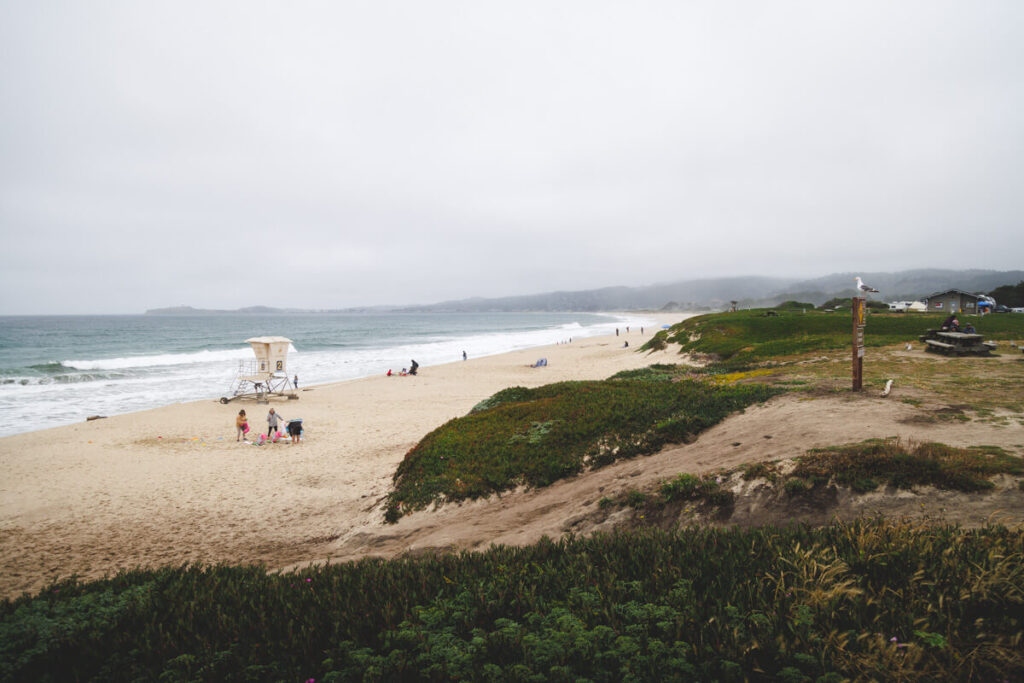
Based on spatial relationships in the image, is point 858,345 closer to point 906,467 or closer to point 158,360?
point 906,467

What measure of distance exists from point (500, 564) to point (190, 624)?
8.30 ft

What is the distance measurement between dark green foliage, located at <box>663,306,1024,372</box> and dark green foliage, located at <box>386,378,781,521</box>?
9082mm

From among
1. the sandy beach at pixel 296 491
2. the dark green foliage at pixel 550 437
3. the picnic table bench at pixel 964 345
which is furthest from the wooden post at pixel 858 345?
the picnic table bench at pixel 964 345

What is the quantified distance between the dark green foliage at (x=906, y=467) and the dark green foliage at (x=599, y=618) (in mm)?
1319

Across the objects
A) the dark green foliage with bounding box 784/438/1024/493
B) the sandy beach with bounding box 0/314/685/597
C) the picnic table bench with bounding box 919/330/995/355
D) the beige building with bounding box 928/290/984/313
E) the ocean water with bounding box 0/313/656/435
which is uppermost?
the beige building with bounding box 928/290/984/313

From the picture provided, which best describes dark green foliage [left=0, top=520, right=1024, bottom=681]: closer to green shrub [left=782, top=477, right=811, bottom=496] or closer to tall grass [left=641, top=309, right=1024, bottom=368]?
green shrub [left=782, top=477, right=811, bottom=496]

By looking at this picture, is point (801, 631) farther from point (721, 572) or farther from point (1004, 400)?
point (1004, 400)

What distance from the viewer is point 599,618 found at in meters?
3.24

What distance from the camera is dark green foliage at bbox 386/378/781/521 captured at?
914cm

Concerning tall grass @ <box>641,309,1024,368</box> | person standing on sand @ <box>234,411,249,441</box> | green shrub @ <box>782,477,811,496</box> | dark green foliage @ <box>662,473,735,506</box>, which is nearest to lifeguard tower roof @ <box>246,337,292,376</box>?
person standing on sand @ <box>234,411,249,441</box>

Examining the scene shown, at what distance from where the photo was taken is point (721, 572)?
11.9ft

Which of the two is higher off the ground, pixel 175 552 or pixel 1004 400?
pixel 1004 400

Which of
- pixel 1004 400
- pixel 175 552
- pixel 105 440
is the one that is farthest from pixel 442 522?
pixel 105 440

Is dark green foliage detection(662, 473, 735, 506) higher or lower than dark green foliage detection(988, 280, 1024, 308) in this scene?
lower
